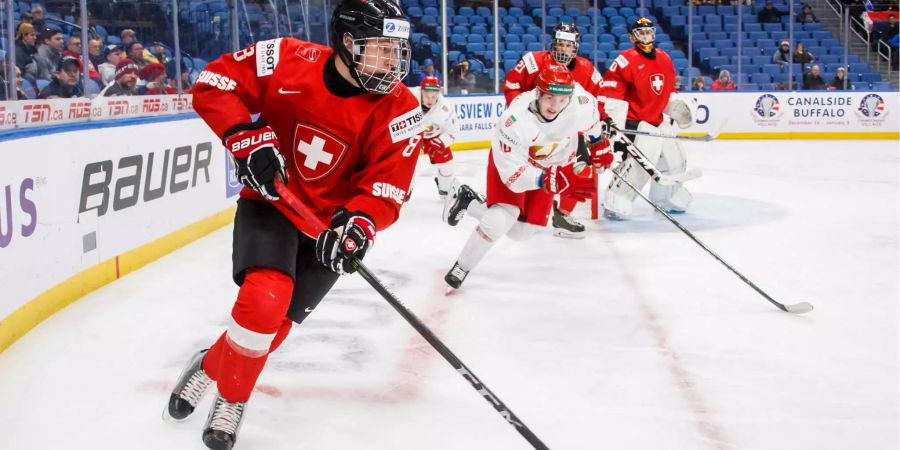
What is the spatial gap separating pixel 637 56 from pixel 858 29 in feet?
28.6

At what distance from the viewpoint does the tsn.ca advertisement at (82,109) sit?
134 inches

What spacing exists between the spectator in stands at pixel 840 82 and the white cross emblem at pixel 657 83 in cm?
738

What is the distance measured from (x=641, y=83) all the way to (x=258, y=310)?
422cm

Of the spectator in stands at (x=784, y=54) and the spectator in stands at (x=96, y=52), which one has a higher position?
the spectator in stands at (x=784, y=54)

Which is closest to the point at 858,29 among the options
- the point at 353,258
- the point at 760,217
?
the point at 760,217

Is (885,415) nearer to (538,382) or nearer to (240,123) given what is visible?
(538,382)

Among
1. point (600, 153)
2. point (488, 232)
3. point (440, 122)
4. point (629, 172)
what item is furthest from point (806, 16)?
point (488, 232)

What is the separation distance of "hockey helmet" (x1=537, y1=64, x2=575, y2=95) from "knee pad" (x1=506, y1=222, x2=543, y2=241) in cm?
62

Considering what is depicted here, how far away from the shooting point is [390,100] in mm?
2209

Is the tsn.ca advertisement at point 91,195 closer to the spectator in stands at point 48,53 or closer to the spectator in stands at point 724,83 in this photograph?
the spectator in stands at point 48,53

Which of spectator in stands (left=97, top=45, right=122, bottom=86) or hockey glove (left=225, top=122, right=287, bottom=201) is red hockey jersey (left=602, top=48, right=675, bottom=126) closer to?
spectator in stands (left=97, top=45, right=122, bottom=86)

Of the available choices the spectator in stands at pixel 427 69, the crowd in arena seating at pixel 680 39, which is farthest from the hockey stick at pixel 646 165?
the spectator in stands at pixel 427 69

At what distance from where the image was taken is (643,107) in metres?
5.75

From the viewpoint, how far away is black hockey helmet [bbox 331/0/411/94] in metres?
2.05
